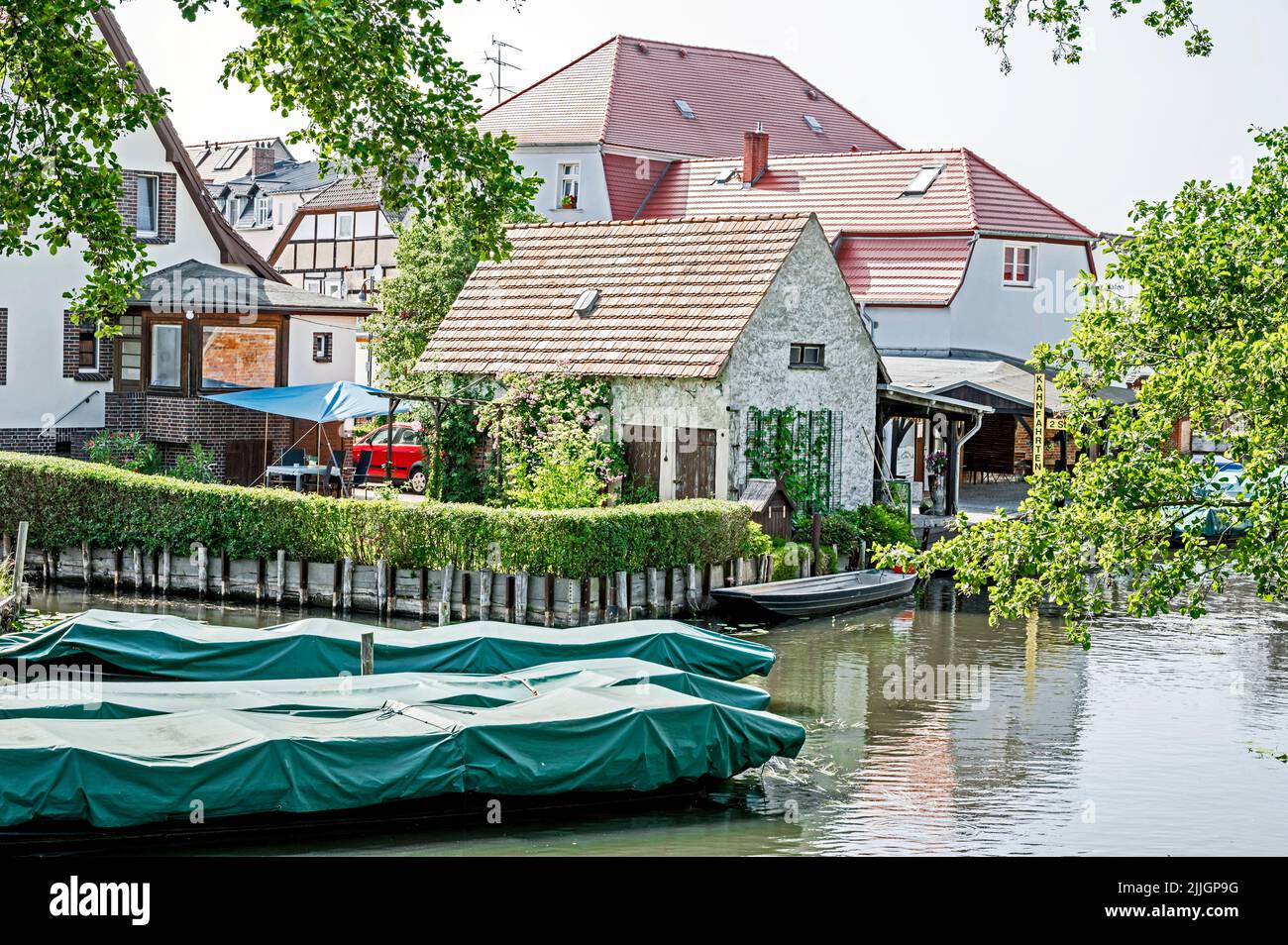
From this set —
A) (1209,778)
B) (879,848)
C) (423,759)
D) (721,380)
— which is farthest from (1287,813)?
(721,380)

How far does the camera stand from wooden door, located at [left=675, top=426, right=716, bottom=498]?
3045 centimetres

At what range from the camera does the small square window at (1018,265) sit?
4941 cm

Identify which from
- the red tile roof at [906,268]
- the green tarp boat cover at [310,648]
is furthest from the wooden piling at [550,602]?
the red tile roof at [906,268]

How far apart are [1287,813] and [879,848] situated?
4.85m

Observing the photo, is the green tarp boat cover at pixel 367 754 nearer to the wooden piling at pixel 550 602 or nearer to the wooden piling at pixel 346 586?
the wooden piling at pixel 550 602

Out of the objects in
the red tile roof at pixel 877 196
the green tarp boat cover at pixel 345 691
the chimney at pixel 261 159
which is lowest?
the green tarp boat cover at pixel 345 691

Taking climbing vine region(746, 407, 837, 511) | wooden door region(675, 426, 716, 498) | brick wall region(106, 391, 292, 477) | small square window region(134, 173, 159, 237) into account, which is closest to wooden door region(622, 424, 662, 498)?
wooden door region(675, 426, 716, 498)

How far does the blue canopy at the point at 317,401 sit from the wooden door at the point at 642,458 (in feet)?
16.1

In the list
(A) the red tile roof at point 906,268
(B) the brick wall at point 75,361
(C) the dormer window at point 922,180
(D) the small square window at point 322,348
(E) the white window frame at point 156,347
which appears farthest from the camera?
(C) the dormer window at point 922,180

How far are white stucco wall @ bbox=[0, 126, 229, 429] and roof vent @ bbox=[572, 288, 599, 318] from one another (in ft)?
38.9

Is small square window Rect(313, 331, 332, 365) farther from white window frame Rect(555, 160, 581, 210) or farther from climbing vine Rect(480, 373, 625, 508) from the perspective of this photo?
white window frame Rect(555, 160, 581, 210)

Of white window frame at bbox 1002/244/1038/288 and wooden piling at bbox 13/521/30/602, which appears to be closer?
wooden piling at bbox 13/521/30/602

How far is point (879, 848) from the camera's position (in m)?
15.3
